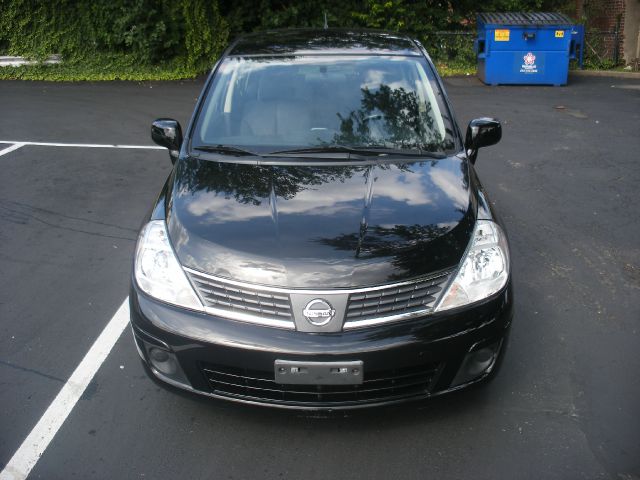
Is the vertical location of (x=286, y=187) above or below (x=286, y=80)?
below

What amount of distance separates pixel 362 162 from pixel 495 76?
10.5 m

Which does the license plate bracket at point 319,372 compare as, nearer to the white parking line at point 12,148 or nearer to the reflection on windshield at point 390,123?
the reflection on windshield at point 390,123

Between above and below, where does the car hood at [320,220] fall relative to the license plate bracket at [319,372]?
above

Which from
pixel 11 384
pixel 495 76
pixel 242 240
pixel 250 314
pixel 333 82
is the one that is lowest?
pixel 495 76

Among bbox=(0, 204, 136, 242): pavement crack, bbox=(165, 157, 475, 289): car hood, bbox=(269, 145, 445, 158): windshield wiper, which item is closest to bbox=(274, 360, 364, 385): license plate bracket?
bbox=(165, 157, 475, 289): car hood

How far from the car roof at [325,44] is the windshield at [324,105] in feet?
0.30

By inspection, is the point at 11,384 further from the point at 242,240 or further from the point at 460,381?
the point at 460,381

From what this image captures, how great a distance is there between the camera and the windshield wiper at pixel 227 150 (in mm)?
4074

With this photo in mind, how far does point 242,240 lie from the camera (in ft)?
10.7

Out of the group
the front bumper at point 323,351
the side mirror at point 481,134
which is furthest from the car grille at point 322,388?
the side mirror at point 481,134

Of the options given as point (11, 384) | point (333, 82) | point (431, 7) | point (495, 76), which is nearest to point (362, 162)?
point (333, 82)

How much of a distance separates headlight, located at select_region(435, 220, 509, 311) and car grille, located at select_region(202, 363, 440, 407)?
328 millimetres

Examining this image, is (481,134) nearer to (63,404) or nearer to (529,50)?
(63,404)

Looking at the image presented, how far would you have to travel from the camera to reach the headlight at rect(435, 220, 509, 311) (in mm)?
3182
